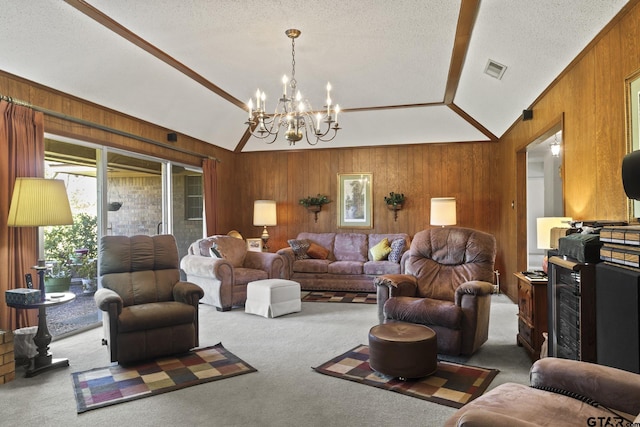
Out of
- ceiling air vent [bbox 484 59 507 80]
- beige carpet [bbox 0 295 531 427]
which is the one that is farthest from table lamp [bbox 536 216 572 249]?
ceiling air vent [bbox 484 59 507 80]

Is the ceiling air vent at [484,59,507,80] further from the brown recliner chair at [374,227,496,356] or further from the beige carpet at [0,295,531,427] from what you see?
the beige carpet at [0,295,531,427]

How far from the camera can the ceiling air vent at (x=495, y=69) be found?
162 inches

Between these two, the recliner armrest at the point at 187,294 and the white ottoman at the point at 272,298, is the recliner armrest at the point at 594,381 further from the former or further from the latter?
the white ottoman at the point at 272,298

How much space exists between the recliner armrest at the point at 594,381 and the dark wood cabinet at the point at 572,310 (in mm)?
332

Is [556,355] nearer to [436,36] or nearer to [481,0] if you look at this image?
[481,0]

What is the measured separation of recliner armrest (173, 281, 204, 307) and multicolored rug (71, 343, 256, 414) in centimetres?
45

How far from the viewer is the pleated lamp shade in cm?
321

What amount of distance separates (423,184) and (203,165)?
381 centimetres

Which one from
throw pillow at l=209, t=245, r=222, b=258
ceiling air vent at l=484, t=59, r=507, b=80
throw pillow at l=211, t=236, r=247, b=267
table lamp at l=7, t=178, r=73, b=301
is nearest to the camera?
table lamp at l=7, t=178, r=73, b=301

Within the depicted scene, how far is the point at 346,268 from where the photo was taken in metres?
6.71

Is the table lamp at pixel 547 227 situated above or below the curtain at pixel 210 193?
below

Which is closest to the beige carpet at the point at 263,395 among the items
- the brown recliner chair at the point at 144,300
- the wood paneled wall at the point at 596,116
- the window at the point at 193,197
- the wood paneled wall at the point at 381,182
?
the brown recliner chair at the point at 144,300

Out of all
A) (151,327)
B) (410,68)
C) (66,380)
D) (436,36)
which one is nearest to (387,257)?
(410,68)

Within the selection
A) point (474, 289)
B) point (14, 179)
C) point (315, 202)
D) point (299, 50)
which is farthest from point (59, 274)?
point (474, 289)
